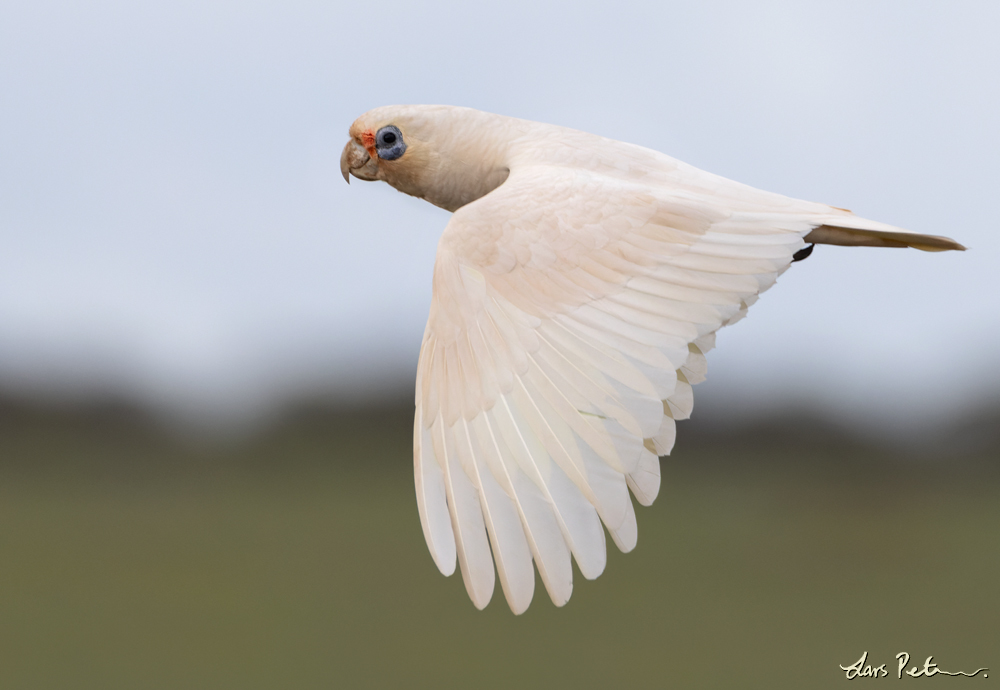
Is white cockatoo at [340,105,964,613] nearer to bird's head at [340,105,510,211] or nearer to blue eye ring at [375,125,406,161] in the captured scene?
bird's head at [340,105,510,211]

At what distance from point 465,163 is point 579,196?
392 millimetres

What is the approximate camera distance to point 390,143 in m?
1.59

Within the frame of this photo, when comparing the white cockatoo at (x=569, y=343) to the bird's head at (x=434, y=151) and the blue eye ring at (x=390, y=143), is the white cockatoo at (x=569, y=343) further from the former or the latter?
the blue eye ring at (x=390, y=143)

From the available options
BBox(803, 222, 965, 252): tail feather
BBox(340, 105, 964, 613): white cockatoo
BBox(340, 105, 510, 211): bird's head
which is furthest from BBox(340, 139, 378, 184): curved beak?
BBox(803, 222, 965, 252): tail feather

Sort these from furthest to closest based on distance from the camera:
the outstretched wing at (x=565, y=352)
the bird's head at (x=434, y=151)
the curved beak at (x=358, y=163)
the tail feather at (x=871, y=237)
A: the curved beak at (x=358, y=163), the bird's head at (x=434, y=151), the tail feather at (x=871, y=237), the outstretched wing at (x=565, y=352)

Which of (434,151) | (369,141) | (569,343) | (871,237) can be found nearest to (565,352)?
(569,343)

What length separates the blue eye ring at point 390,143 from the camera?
5.20 feet

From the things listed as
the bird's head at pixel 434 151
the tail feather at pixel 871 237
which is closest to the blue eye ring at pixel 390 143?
the bird's head at pixel 434 151

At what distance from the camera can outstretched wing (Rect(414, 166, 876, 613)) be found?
37.7 inches

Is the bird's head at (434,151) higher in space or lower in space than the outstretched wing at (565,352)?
higher

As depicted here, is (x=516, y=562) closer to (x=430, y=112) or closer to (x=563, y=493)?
(x=563, y=493)

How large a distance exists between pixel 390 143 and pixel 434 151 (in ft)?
0.33

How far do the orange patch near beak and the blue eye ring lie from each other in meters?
0.01

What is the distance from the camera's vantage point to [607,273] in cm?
110
